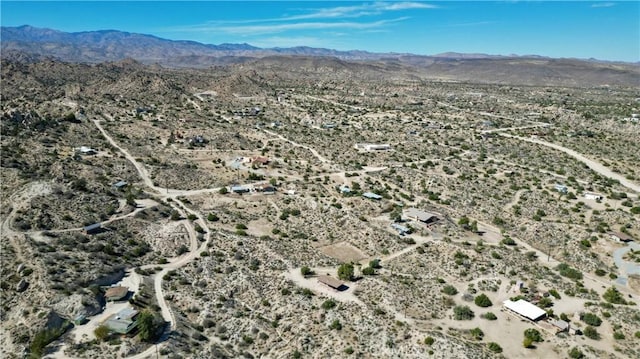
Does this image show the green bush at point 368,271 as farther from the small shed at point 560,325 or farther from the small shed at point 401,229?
the small shed at point 560,325

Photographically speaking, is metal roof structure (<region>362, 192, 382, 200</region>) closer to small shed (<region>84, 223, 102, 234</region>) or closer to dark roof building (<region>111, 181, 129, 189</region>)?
small shed (<region>84, 223, 102, 234</region>)

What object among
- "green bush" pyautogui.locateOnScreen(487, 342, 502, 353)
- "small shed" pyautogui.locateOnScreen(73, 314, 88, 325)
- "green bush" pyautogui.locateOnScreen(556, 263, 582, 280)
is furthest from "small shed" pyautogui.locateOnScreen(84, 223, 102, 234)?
"green bush" pyautogui.locateOnScreen(556, 263, 582, 280)

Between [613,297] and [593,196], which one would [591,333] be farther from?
[593,196]

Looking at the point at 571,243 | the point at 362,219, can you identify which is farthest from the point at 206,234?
the point at 571,243

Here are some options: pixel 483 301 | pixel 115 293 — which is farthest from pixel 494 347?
pixel 115 293

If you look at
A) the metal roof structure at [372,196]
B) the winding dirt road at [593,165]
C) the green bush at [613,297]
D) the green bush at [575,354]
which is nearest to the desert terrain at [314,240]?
the green bush at [613,297]

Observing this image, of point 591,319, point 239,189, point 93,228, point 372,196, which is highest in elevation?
point 93,228
